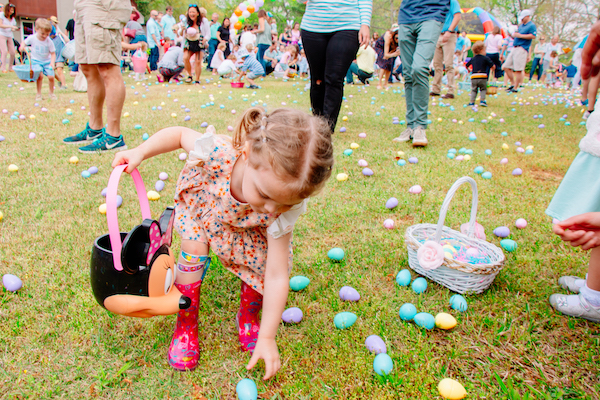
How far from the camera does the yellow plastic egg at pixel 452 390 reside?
138 cm

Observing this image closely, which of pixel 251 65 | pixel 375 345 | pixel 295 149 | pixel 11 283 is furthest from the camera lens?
pixel 251 65

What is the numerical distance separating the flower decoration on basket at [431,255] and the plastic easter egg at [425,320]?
0.77ft

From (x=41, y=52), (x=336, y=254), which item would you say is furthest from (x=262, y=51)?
(x=336, y=254)

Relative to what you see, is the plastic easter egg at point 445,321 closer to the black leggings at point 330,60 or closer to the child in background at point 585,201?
the child in background at point 585,201

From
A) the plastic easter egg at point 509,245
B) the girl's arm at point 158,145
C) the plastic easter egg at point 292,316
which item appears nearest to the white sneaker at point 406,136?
the plastic easter egg at point 509,245

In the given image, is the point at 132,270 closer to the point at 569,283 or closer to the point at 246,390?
the point at 246,390

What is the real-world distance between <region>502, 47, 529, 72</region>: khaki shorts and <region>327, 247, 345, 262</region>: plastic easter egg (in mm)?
10853

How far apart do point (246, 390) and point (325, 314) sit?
1.81 feet

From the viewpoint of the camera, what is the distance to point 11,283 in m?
1.79

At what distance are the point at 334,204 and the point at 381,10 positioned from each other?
141ft

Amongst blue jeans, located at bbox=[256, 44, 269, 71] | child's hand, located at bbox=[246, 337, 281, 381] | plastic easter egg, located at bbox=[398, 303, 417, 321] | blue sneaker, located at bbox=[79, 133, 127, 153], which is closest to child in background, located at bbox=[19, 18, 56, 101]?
blue sneaker, located at bbox=[79, 133, 127, 153]

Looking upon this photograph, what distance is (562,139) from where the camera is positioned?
4910 mm

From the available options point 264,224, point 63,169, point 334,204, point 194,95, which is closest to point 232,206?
point 264,224

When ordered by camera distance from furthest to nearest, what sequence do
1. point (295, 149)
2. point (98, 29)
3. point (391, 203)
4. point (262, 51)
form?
point (262, 51) < point (98, 29) < point (391, 203) < point (295, 149)
